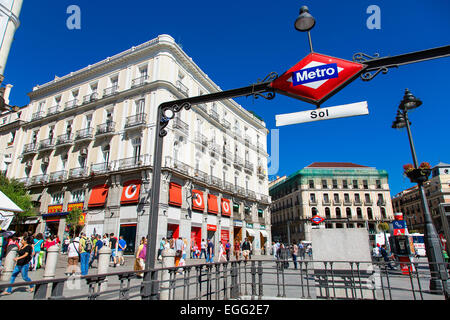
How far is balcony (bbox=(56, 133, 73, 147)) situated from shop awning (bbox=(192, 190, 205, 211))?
13.4 meters

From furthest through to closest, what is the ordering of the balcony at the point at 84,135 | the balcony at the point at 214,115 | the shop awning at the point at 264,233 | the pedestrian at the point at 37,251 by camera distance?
the shop awning at the point at 264,233, the balcony at the point at 214,115, the balcony at the point at 84,135, the pedestrian at the point at 37,251

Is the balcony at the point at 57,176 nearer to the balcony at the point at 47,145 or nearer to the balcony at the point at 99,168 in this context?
the balcony at the point at 47,145

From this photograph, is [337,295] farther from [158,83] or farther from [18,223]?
[18,223]

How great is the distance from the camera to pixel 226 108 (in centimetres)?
3338

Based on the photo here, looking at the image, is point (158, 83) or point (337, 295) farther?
point (158, 83)

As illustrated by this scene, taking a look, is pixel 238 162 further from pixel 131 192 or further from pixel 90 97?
pixel 90 97

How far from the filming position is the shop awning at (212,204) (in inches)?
1039

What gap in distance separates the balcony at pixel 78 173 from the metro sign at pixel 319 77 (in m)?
23.4

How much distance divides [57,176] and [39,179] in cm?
286

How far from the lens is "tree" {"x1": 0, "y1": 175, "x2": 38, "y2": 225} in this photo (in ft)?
74.8

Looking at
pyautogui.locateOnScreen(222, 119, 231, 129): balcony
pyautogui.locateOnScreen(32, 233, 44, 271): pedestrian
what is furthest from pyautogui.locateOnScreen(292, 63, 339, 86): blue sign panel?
pyautogui.locateOnScreen(222, 119, 231, 129): balcony

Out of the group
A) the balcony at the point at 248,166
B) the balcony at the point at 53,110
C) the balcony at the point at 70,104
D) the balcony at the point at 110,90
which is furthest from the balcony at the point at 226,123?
the balcony at the point at 53,110
